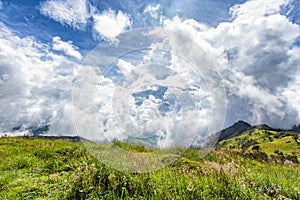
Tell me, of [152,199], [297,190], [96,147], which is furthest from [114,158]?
[297,190]

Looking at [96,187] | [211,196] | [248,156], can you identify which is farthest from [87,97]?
[248,156]

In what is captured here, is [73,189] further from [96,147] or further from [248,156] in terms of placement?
[248,156]

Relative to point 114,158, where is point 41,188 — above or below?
below

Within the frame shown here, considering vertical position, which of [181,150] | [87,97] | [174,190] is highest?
[87,97]

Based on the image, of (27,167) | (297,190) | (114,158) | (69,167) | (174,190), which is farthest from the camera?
(27,167)

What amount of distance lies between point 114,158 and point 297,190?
4685mm

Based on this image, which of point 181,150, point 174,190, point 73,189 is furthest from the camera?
point 181,150

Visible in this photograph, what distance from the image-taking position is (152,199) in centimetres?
589

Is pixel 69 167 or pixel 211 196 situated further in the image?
pixel 69 167

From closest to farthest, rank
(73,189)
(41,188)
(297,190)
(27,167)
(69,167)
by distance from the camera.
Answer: (297,190) < (73,189) < (41,188) < (69,167) < (27,167)

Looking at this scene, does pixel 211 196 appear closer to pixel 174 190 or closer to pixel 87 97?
pixel 174 190

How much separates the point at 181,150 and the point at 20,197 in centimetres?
472

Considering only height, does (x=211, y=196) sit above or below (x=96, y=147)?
below

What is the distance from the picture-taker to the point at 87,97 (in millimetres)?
7590
